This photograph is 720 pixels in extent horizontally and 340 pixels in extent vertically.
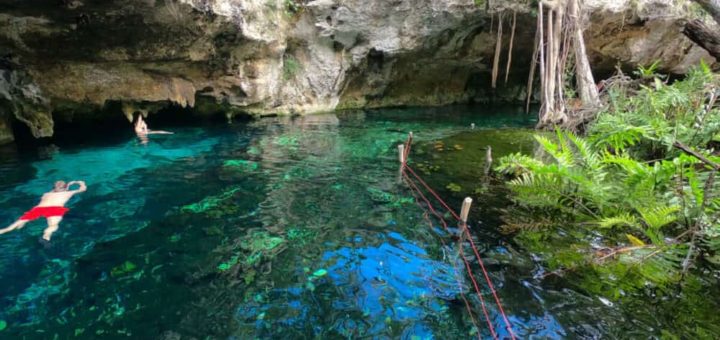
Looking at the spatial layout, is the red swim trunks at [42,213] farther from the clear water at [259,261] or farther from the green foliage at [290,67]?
the green foliage at [290,67]

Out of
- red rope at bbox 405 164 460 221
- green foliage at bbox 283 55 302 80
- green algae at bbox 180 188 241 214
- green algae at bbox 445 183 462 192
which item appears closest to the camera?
red rope at bbox 405 164 460 221

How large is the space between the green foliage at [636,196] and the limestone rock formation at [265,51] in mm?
8368

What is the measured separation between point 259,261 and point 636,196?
4.47 m

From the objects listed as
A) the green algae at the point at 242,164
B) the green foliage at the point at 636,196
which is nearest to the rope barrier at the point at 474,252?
the green foliage at the point at 636,196

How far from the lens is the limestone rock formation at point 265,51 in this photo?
8.66 metres

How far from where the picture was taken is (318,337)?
2.99 meters

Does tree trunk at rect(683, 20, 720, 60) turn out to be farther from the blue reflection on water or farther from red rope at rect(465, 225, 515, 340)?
the blue reflection on water

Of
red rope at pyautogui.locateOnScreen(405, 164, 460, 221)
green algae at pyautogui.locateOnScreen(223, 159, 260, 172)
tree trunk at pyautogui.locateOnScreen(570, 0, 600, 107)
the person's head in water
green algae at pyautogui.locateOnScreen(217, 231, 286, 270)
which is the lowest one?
green algae at pyautogui.locateOnScreen(217, 231, 286, 270)

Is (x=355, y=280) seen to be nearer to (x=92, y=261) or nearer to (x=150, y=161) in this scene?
(x=92, y=261)

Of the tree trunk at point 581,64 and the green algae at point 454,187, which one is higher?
the tree trunk at point 581,64

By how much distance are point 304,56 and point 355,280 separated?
1204cm

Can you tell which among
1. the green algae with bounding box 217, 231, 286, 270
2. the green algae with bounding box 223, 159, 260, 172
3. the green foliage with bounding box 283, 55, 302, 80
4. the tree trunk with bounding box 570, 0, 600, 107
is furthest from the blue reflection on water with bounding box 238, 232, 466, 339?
the green foliage with bounding box 283, 55, 302, 80

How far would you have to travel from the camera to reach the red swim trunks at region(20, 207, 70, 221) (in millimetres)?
4895

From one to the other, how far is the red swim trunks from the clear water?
0.14m
